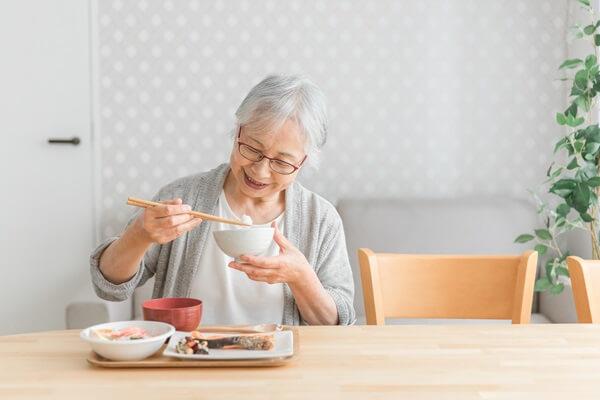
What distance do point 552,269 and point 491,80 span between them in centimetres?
102

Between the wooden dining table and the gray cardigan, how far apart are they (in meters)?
0.40

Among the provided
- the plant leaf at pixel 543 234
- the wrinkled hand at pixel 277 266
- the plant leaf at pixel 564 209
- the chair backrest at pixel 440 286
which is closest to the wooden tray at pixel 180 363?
the wrinkled hand at pixel 277 266

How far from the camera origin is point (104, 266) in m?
1.54

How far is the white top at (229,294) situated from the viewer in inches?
66.9

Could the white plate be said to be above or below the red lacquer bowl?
below

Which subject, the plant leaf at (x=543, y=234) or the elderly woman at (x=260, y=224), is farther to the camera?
the plant leaf at (x=543, y=234)

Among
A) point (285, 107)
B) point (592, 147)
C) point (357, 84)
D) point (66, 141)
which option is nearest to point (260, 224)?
point (285, 107)

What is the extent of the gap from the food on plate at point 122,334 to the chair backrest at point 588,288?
100 centimetres

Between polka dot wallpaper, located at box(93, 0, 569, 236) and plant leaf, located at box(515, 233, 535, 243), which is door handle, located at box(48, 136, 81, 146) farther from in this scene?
plant leaf, located at box(515, 233, 535, 243)

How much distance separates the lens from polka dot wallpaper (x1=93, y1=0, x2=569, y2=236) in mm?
3176

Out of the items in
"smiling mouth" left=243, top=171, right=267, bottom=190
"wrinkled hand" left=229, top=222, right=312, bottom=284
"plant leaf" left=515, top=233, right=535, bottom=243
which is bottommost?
"plant leaf" left=515, top=233, right=535, bottom=243

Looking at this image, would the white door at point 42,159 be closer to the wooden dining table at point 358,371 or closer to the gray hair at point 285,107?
the gray hair at point 285,107

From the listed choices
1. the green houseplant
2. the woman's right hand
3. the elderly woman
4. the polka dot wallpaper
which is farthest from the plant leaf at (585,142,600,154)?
the woman's right hand

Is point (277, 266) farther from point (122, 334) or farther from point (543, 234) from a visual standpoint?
point (543, 234)
